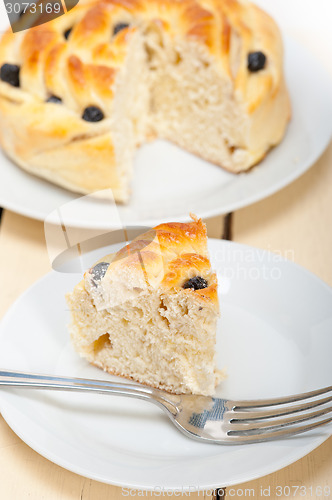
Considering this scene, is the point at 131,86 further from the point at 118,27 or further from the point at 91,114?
the point at 91,114

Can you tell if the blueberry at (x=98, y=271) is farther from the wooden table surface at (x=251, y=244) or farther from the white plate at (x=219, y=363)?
the wooden table surface at (x=251, y=244)

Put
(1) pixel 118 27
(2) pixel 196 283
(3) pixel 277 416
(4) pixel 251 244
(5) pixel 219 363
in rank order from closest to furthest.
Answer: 1. (3) pixel 277 416
2. (2) pixel 196 283
3. (5) pixel 219 363
4. (4) pixel 251 244
5. (1) pixel 118 27

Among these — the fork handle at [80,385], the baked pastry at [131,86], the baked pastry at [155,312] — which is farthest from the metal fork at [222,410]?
the baked pastry at [131,86]

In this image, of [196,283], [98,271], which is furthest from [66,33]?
[196,283]

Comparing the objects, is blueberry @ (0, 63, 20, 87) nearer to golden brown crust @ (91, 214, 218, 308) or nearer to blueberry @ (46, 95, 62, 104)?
blueberry @ (46, 95, 62, 104)

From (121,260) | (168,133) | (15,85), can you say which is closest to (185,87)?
A: (168,133)

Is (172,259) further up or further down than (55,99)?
further up
